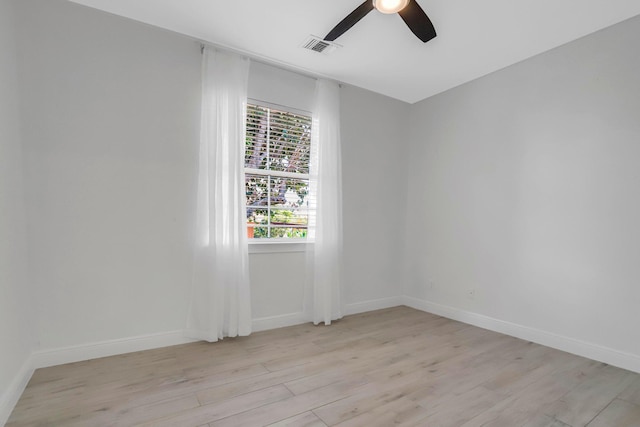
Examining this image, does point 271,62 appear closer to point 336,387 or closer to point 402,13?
point 402,13

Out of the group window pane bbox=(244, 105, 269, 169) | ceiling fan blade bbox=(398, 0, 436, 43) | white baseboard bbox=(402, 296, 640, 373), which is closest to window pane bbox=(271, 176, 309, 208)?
window pane bbox=(244, 105, 269, 169)

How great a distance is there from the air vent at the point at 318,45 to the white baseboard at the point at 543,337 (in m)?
3.18

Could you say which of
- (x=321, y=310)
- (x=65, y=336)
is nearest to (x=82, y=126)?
(x=65, y=336)

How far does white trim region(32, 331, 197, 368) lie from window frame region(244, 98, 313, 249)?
105cm

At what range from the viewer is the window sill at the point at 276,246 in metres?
3.05

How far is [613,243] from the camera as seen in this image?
2.40 meters

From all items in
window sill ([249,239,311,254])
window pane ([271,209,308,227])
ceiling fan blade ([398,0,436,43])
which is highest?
ceiling fan blade ([398,0,436,43])

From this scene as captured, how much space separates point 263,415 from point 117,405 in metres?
0.91

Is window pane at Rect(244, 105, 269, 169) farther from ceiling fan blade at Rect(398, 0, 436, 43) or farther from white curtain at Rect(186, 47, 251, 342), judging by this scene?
ceiling fan blade at Rect(398, 0, 436, 43)

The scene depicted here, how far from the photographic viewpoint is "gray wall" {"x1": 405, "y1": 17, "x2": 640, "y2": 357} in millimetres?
2375

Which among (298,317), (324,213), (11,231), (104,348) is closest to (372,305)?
(298,317)

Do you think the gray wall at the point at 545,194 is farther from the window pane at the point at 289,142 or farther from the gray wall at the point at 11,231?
the gray wall at the point at 11,231

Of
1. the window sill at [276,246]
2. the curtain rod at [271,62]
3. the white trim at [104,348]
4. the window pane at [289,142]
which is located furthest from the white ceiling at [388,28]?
the white trim at [104,348]

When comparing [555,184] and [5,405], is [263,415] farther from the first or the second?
[555,184]
